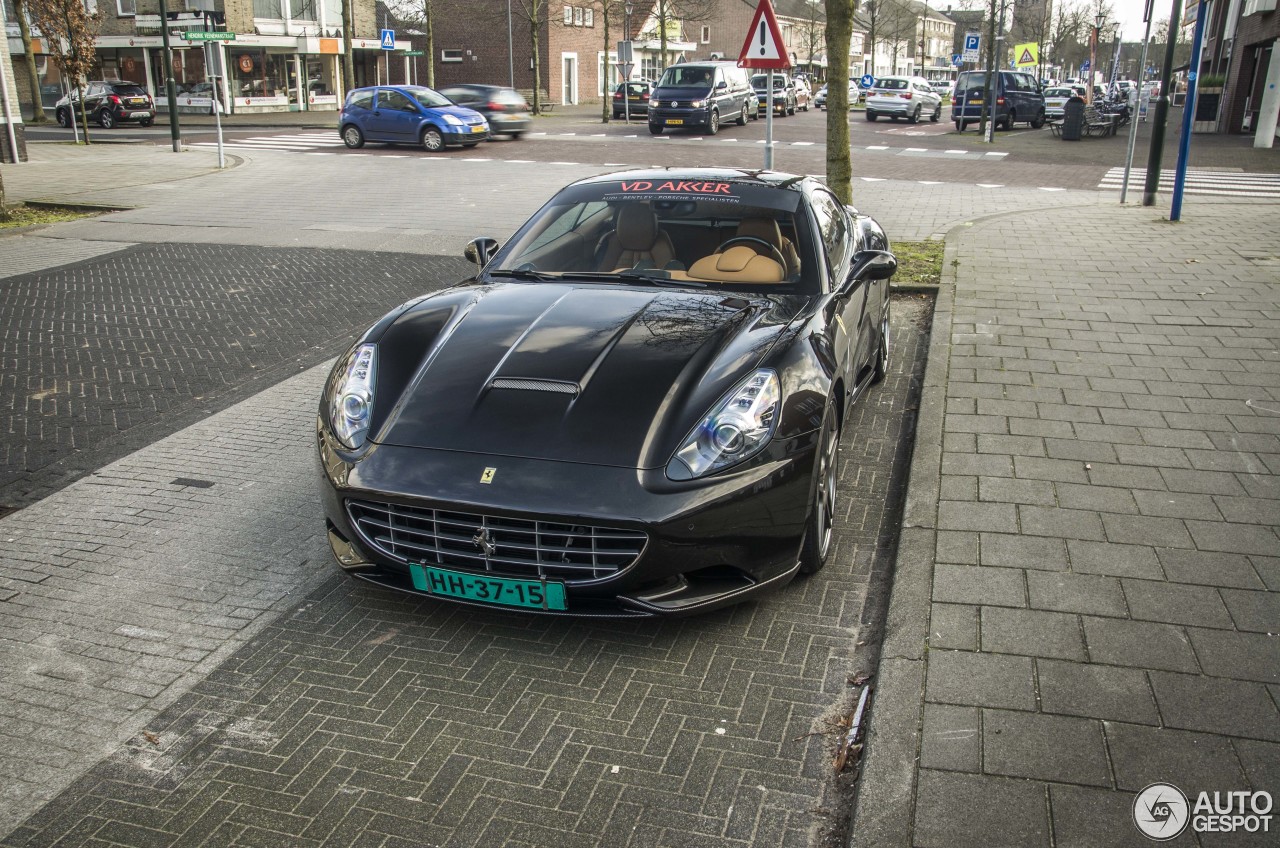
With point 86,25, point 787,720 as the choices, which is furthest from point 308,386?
point 86,25

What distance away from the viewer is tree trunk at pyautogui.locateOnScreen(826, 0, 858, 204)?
1081 centimetres

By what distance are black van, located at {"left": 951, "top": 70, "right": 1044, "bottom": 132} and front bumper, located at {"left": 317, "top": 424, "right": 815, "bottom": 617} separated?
111ft

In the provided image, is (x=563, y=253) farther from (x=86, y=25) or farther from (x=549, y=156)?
(x=86, y=25)

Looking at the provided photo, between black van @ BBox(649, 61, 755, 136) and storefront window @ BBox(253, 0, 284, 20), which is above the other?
storefront window @ BBox(253, 0, 284, 20)

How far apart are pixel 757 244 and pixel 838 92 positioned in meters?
6.72

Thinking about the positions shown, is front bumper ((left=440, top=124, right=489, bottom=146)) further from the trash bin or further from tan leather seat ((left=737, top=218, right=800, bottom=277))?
tan leather seat ((left=737, top=218, right=800, bottom=277))

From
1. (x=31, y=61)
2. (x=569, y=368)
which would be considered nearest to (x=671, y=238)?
(x=569, y=368)

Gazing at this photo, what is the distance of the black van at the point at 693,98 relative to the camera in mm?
30750

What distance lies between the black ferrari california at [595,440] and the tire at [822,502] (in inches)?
0.5

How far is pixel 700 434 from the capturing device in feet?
12.0

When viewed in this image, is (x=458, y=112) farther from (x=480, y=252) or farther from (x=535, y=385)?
(x=535, y=385)

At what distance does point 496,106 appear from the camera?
2925 centimetres

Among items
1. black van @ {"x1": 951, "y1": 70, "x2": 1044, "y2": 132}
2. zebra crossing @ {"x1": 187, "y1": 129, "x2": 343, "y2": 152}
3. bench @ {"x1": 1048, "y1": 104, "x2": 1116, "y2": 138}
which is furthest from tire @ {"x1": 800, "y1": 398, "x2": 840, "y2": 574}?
black van @ {"x1": 951, "y1": 70, "x2": 1044, "y2": 132}

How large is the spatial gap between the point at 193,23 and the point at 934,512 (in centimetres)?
4590
